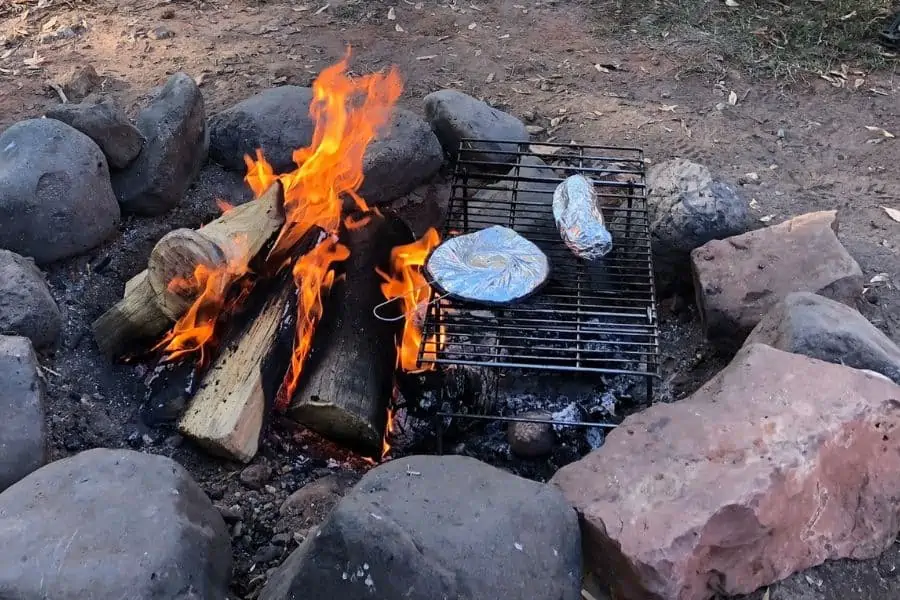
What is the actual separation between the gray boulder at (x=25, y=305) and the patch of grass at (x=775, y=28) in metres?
4.58

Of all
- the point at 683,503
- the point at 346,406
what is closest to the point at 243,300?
the point at 346,406

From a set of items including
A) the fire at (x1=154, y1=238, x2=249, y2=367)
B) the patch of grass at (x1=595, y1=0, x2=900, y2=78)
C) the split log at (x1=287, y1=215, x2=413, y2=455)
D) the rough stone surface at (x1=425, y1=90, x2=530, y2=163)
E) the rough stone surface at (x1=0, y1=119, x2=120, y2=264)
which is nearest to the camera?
the split log at (x1=287, y1=215, x2=413, y2=455)

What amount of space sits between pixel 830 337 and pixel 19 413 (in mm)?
2948

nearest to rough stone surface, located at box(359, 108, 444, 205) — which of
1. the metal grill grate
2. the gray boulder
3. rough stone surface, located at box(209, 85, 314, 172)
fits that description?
the metal grill grate

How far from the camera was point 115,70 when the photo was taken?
544 centimetres

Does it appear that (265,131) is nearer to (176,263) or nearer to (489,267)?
(176,263)

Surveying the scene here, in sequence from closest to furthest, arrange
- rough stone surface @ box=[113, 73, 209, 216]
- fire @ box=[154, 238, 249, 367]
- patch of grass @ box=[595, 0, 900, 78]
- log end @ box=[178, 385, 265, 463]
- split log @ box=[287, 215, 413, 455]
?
log end @ box=[178, 385, 265, 463], split log @ box=[287, 215, 413, 455], fire @ box=[154, 238, 249, 367], rough stone surface @ box=[113, 73, 209, 216], patch of grass @ box=[595, 0, 900, 78]

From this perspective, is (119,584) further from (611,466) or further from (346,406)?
(611,466)

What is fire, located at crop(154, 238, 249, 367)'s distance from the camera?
3309 millimetres

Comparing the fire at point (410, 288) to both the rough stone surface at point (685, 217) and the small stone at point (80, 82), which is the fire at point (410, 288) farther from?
the small stone at point (80, 82)

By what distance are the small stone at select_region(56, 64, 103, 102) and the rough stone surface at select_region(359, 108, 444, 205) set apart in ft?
6.99

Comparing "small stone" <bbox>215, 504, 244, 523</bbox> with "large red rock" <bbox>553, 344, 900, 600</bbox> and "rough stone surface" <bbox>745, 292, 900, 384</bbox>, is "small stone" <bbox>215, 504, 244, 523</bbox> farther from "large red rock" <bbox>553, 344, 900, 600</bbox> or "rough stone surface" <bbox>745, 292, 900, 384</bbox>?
"rough stone surface" <bbox>745, 292, 900, 384</bbox>

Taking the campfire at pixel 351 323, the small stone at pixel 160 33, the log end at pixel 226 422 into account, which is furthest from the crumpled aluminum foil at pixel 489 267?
the small stone at pixel 160 33

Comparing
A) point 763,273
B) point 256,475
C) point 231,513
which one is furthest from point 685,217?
point 231,513
